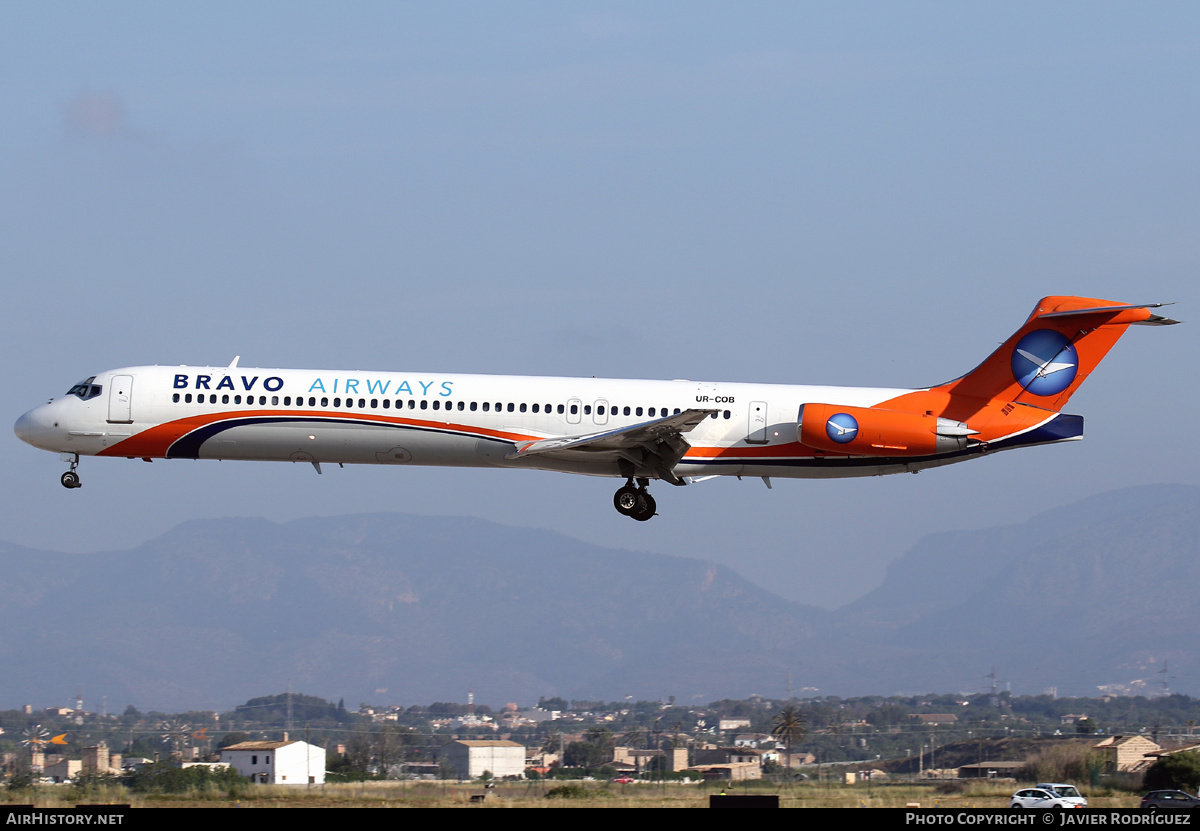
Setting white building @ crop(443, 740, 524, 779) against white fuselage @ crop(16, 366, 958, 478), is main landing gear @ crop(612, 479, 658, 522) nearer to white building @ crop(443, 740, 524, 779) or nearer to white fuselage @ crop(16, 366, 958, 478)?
white fuselage @ crop(16, 366, 958, 478)

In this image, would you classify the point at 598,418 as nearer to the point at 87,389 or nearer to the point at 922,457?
the point at 922,457

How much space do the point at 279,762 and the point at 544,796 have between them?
11.0m

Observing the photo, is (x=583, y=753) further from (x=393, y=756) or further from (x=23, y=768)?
(x=23, y=768)

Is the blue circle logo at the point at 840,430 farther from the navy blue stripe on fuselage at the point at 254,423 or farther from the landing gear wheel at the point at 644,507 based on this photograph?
the navy blue stripe on fuselage at the point at 254,423

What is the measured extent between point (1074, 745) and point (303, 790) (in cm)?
1873

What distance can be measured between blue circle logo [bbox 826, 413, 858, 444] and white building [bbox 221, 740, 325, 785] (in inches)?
577

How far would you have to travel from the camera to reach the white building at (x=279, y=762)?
34.8 metres

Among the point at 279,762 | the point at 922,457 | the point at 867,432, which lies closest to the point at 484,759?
the point at 279,762

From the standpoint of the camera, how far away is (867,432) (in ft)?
112

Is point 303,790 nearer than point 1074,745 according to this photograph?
Yes

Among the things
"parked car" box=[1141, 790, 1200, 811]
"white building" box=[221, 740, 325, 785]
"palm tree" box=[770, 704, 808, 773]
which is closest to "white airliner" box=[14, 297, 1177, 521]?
"white building" box=[221, 740, 325, 785]

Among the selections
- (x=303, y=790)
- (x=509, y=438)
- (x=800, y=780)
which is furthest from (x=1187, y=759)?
(x=303, y=790)

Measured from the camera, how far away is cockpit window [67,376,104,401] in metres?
35.9
